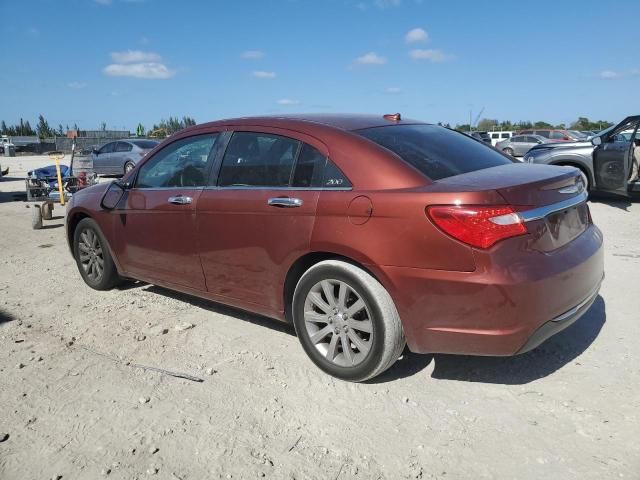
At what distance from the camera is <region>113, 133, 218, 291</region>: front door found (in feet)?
13.4

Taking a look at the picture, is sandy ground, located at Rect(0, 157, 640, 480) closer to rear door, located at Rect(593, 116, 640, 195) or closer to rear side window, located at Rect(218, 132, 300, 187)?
rear side window, located at Rect(218, 132, 300, 187)

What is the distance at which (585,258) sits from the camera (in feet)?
10.2

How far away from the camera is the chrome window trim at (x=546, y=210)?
278 cm

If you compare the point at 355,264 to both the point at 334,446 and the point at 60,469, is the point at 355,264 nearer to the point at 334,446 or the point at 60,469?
the point at 334,446

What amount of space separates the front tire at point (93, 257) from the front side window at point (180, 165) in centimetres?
Result: 87

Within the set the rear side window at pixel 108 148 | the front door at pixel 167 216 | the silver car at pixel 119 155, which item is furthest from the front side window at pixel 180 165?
the rear side window at pixel 108 148

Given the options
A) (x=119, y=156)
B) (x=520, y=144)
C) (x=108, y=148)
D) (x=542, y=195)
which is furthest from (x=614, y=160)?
(x=520, y=144)

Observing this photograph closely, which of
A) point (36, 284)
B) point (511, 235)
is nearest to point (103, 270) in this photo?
point (36, 284)

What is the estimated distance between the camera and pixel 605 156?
9.65 m

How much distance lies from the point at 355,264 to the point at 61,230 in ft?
24.7

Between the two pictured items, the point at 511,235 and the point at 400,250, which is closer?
the point at 511,235

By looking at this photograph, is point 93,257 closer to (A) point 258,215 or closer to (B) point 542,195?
(A) point 258,215

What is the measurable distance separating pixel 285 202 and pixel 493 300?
1.41 metres

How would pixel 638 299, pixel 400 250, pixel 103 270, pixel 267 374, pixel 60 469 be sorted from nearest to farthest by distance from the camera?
pixel 60 469, pixel 400 250, pixel 267 374, pixel 638 299, pixel 103 270
